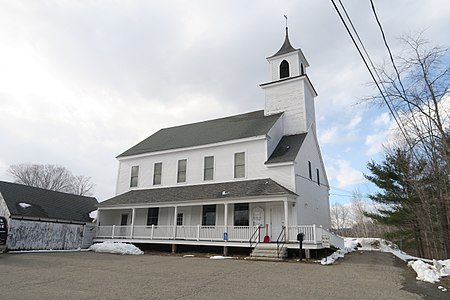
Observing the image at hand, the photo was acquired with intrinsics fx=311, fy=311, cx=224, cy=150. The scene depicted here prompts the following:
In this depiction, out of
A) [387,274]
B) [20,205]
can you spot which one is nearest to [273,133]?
[387,274]

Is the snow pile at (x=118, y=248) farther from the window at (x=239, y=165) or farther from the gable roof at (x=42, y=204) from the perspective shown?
the window at (x=239, y=165)

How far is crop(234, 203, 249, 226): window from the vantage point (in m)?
17.7

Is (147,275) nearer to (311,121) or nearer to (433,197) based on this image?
(433,197)

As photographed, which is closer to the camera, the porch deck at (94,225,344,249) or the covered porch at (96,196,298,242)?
the porch deck at (94,225,344,249)

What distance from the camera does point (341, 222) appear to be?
70.3m

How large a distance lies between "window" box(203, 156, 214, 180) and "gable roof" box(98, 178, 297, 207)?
0.70m

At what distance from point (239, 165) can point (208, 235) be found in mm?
4684

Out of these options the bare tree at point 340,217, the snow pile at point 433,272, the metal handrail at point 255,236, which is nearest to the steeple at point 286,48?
the metal handrail at point 255,236

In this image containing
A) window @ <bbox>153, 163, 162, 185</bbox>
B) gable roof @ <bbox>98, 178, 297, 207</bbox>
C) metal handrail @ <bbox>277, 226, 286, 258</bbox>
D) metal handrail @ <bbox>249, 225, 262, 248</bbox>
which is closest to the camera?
metal handrail @ <bbox>277, 226, 286, 258</bbox>

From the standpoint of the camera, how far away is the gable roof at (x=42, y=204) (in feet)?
60.3

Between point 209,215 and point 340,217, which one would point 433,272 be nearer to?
point 209,215

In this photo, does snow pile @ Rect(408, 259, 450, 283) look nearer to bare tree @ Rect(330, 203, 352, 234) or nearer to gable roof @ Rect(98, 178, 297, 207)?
gable roof @ Rect(98, 178, 297, 207)

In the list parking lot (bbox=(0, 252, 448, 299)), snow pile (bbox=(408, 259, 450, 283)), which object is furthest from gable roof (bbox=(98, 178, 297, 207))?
snow pile (bbox=(408, 259, 450, 283))

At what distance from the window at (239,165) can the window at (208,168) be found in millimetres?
1713
